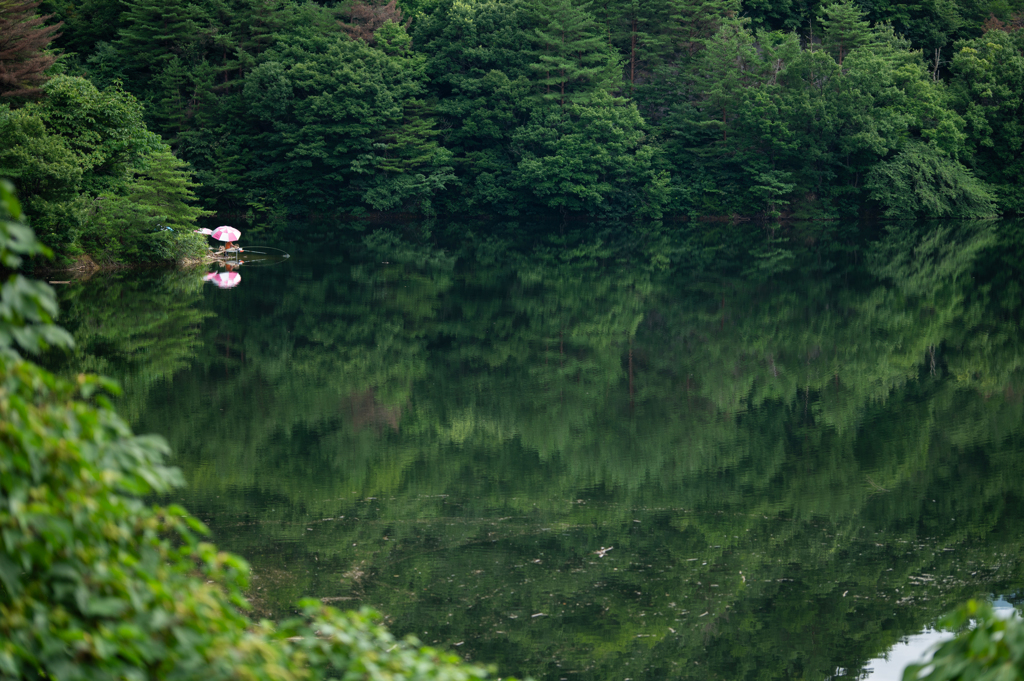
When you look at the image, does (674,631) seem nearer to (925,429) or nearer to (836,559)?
(836,559)


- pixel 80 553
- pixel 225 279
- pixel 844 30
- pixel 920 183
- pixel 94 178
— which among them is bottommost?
pixel 225 279

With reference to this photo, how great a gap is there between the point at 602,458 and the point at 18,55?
858 inches

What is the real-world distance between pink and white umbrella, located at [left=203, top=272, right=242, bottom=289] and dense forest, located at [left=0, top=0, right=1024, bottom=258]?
13.4 meters

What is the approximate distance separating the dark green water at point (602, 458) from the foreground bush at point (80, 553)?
3.63 metres

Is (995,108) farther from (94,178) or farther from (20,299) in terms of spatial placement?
(20,299)

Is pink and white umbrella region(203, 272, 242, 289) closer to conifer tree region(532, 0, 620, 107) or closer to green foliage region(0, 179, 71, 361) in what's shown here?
green foliage region(0, 179, 71, 361)

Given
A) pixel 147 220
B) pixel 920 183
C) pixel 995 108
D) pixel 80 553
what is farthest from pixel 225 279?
pixel 995 108

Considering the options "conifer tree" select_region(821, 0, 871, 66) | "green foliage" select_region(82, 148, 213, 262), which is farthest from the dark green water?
"conifer tree" select_region(821, 0, 871, 66)

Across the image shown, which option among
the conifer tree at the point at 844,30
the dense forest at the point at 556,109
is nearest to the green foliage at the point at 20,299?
the dense forest at the point at 556,109

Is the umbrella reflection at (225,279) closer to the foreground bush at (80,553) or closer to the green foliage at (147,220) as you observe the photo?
the green foliage at (147,220)

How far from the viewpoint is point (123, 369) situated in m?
12.5

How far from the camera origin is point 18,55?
2512 centimetres

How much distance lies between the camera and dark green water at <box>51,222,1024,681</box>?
6.66 meters

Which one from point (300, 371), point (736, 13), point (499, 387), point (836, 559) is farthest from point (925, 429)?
point (736, 13)
